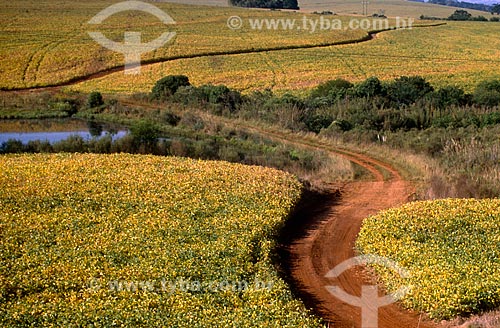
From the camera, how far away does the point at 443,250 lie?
16.0 metres

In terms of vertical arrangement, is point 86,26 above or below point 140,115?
above

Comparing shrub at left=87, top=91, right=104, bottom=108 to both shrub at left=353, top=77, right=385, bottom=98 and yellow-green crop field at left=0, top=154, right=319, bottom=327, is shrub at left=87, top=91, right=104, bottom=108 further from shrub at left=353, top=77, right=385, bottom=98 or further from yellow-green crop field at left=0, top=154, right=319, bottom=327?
yellow-green crop field at left=0, top=154, right=319, bottom=327

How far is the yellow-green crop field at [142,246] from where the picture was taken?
1288cm

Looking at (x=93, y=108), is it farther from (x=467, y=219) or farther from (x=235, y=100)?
(x=467, y=219)

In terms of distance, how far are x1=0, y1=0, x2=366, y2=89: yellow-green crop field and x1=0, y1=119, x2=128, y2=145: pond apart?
38.1 feet

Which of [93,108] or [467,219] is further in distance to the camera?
[93,108]

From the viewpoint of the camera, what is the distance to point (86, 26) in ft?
244

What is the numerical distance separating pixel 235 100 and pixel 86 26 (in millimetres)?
36276

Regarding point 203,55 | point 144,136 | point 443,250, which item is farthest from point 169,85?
point 443,250

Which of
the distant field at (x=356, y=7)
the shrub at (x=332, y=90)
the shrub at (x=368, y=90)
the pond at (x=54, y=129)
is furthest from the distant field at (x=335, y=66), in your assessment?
the distant field at (x=356, y=7)

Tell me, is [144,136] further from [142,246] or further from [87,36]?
[87,36]

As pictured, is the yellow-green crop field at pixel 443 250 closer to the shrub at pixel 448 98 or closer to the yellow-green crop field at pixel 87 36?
the shrub at pixel 448 98

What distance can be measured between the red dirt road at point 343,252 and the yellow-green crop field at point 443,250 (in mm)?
471

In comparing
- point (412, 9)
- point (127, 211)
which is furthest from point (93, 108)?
point (412, 9)
